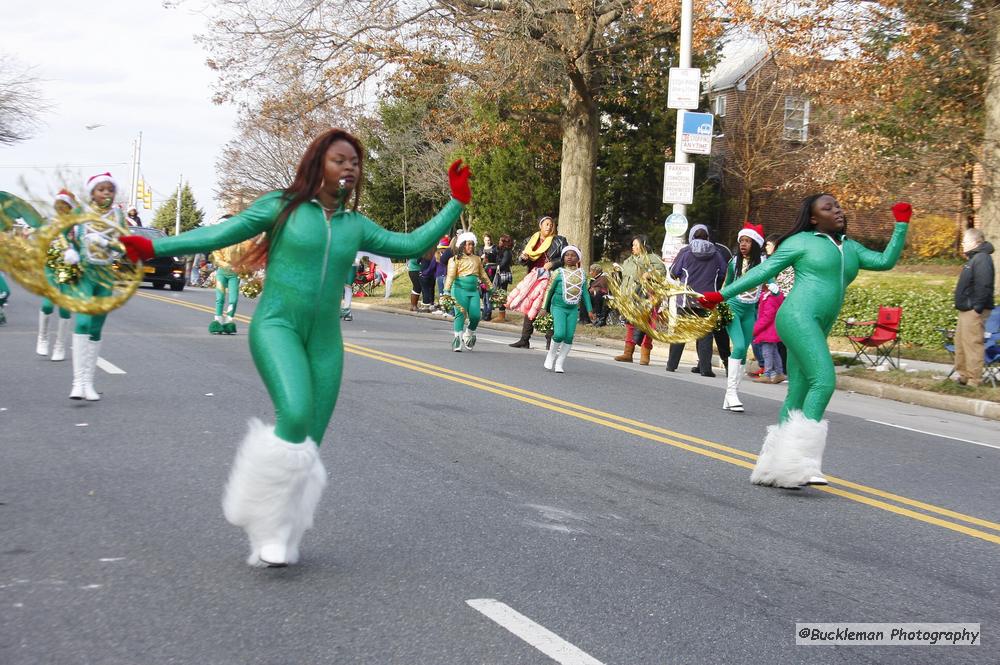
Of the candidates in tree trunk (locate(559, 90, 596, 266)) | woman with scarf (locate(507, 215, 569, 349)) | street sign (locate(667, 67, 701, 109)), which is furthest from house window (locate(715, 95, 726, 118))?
woman with scarf (locate(507, 215, 569, 349))

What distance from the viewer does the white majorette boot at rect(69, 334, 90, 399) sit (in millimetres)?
9750

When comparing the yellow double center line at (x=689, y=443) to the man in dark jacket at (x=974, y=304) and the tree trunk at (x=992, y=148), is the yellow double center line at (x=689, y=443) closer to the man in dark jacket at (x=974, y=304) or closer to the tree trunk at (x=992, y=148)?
the man in dark jacket at (x=974, y=304)

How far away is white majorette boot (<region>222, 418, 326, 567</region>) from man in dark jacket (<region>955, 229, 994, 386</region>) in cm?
1139

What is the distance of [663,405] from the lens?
38.6 ft

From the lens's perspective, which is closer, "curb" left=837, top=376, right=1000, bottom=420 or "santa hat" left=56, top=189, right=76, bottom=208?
"santa hat" left=56, top=189, right=76, bottom=208

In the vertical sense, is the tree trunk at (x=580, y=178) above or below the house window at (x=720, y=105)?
below

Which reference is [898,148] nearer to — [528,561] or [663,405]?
[663,405]

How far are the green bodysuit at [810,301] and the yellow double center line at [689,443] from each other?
0.72 m

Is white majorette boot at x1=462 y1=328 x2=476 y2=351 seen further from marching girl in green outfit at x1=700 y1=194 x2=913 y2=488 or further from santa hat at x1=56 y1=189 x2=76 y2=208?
santa hat at x1=56 y1=189 x2=76 y2=208

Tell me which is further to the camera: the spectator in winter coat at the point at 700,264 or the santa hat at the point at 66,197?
the spectator in winter coat at the point at 700,264

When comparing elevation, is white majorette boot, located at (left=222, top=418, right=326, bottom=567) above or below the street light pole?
below

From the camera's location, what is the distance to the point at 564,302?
48.1 ft

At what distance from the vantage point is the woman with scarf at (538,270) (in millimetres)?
16922

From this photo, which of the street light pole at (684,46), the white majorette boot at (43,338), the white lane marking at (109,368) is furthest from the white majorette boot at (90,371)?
the street light pole at (684,46)
